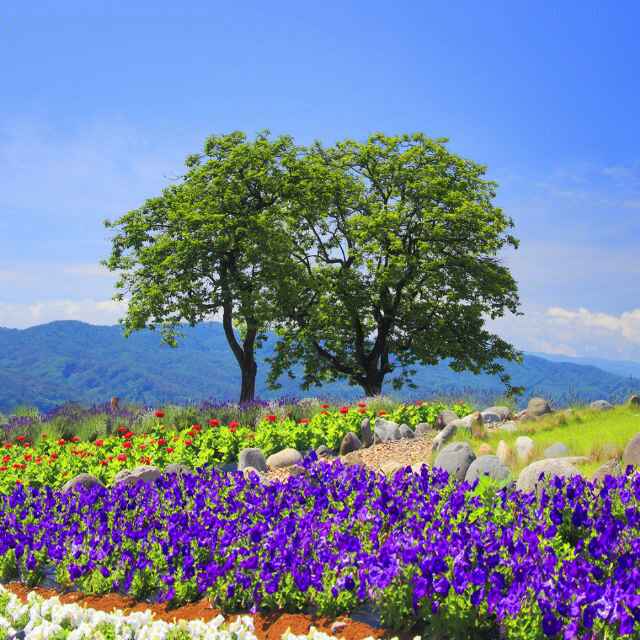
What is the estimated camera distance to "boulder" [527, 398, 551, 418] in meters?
14.0

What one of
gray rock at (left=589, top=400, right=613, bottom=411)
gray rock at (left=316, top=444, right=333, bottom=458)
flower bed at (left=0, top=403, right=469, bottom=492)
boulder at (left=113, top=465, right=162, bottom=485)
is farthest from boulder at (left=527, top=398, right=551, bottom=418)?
boulder at (left=113, top=465, right=162, bottom=485)

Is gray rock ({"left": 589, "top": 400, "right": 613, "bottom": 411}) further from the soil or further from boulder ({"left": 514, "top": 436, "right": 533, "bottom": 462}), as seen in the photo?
the soil

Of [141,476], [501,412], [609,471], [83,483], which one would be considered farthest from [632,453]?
[83,483]

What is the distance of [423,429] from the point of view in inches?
544

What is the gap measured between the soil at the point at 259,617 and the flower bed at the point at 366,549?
0.08 m

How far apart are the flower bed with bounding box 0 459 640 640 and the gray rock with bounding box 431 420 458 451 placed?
3418mm

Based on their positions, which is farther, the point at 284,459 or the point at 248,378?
the point at 248,378

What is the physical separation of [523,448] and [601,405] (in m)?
4.87

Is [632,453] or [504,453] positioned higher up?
[632,453]

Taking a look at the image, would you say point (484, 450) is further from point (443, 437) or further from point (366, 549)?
point (366, 549)

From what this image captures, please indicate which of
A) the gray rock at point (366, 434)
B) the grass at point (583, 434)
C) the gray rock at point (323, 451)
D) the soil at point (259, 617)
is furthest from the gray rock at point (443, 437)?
the soil at point (259, 617)

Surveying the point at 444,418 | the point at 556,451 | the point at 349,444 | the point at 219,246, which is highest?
the point at 219,246

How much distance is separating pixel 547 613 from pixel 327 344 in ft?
77.1

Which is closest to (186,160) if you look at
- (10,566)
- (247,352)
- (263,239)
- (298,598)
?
(263,239)
